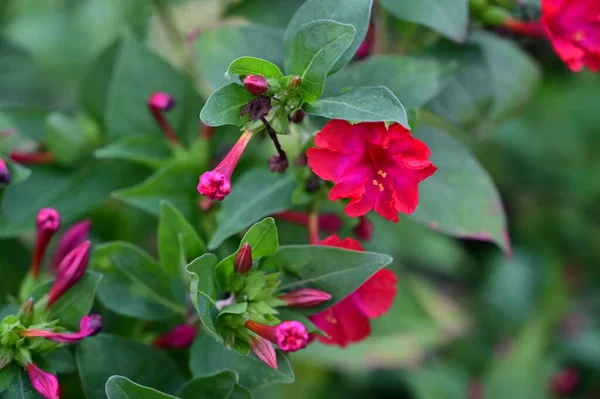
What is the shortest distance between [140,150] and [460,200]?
0.52 metres

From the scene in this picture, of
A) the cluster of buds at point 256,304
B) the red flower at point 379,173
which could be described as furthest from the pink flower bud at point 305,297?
the red flower at point 379,173

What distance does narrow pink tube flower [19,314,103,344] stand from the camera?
2.58ft

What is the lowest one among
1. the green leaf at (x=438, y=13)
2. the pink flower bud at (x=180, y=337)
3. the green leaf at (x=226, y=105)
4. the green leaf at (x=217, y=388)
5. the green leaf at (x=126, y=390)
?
the pink flower bud at (x=180, y=337)

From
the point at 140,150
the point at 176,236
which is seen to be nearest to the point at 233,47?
the point at 140,150

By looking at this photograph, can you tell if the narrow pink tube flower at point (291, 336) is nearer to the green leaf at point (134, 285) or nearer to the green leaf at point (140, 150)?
the green leaf at point (134, 285)

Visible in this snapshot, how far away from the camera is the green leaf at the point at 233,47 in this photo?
1.05m

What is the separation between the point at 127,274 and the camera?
949 mm

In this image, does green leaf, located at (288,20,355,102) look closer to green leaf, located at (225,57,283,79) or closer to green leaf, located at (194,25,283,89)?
green leaf, located at (225,57,283,79)

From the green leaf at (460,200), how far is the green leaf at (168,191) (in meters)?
0.36

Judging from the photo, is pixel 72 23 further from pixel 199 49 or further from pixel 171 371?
pixel 171 371

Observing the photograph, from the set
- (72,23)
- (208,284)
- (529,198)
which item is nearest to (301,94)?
(208,284)

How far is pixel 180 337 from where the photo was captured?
0.97 metres

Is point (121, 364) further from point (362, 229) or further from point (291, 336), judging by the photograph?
point (362, 229)

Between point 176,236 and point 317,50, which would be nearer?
point 317,50
